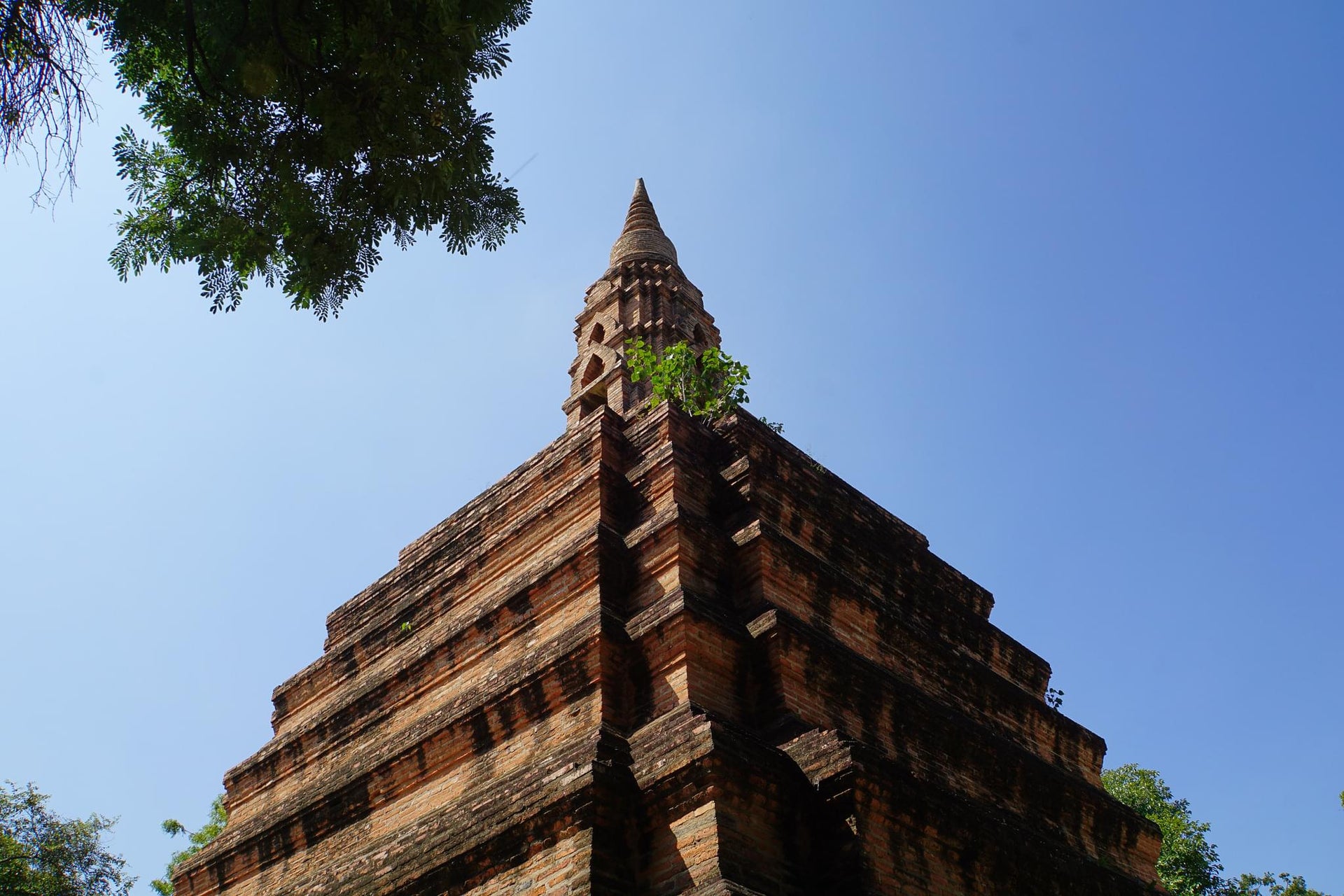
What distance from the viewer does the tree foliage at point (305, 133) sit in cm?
571

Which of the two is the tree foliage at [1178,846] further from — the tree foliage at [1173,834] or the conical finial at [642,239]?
the conical finial at [642,239]

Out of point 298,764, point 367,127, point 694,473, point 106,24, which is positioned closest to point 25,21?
point 106,24

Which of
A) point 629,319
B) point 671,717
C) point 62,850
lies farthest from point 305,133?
point 62,850

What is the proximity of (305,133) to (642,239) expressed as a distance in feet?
40.4

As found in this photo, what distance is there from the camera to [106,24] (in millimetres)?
5594

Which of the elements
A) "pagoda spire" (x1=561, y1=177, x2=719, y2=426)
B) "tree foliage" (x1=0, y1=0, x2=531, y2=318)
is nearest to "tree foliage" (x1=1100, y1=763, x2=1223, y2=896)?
"pagoda spire" (x1=561, y1=177, x2=719, y2=426)

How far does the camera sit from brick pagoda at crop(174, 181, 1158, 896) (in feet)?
23.0

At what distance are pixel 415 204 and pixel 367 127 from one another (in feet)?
1.67

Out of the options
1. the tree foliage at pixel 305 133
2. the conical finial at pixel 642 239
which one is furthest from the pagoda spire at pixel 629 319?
the tree foliage at pixel 305 133

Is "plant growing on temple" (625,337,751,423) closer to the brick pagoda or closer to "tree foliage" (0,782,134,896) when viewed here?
the brick pagoda

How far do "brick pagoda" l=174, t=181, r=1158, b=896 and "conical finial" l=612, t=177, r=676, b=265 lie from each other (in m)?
7.50

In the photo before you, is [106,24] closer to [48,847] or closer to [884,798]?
[884,798]

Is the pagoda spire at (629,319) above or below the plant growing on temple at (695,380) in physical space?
above

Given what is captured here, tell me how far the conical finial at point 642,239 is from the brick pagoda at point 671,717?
24.6 feet
